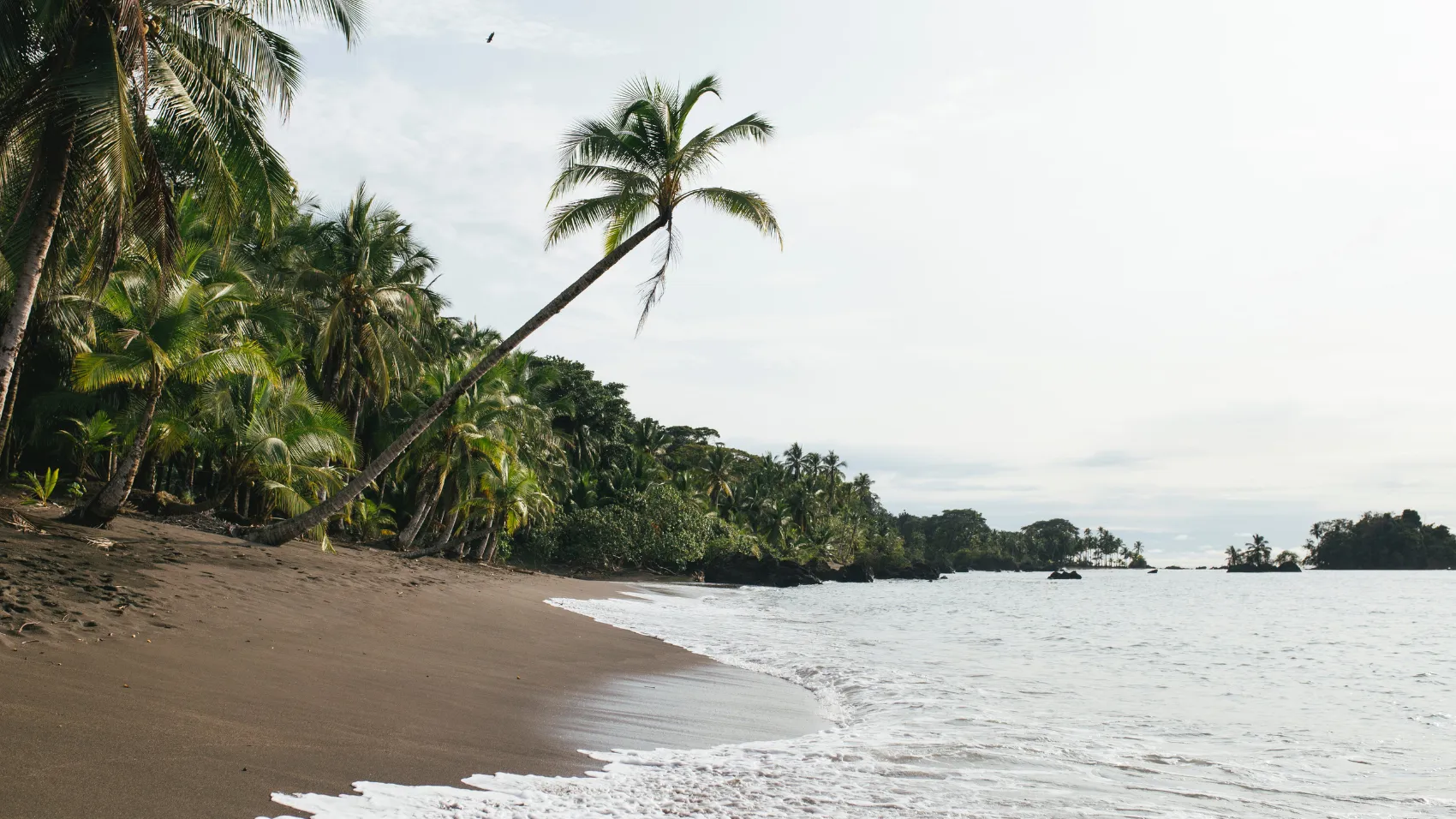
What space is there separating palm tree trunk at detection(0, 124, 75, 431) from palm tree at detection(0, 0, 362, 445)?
0.01 meters

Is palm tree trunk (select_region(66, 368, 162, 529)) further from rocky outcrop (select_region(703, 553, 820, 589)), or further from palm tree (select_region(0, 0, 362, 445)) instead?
rocky outcrop (select_region(703, 553, 820, 589))

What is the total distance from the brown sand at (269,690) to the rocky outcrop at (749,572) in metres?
46.4

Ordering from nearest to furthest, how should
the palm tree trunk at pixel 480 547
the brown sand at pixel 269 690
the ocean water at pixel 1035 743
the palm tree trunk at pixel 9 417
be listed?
the brown sand at pixel 269 690 → the ocean water at pixel 1035 743 → the palm tree trunk at pixel 9 417 → the palm tree trunk at pixel 480 547

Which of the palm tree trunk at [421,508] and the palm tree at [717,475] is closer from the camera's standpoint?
the palm tree trunk at [421,508]

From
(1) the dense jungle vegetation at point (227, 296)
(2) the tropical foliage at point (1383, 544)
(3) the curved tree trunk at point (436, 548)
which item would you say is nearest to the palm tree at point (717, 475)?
(1) the dense jungle vegetation at point (227, 296)

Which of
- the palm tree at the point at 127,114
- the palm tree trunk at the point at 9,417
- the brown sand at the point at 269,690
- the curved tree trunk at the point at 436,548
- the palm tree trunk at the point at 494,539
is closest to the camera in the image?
the brown sand at the point at 269,690

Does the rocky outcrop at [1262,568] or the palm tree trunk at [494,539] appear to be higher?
the rocky outcrop at [1262,568]

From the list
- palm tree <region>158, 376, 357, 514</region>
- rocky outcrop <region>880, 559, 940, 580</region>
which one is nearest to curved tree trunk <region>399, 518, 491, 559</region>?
palm tree <region>158, 376, 357, 514</region>

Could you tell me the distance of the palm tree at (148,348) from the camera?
12227 mm

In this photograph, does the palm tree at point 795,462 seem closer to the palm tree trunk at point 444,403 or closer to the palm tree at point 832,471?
the palm tree at point 832,471

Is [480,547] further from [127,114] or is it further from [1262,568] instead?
[1262,568]

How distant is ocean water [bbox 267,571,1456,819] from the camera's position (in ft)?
16.0

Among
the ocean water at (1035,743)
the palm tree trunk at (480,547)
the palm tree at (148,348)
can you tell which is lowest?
the palm tree trunk at (480,547)

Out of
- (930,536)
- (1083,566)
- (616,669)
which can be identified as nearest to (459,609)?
(616,669)
